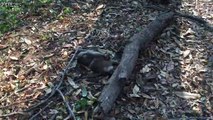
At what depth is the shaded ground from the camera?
344 cm

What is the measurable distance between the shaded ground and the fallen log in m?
0.12

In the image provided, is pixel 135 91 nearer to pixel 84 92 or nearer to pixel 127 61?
pixel 127 61

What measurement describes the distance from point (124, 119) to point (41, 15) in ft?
6.83

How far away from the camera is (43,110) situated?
3.36 meters

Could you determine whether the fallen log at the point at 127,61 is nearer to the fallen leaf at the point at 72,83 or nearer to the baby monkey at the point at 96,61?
the baby monkey at the point at 96,61

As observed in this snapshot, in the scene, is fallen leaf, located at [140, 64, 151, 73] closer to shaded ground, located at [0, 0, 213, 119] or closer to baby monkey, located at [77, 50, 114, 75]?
shaded ground, located at [0, 0, 213, 119]

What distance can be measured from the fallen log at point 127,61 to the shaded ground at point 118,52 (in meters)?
0.12

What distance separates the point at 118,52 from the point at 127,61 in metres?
0.39

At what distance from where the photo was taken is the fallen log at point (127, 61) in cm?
323

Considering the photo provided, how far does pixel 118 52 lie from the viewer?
393cm

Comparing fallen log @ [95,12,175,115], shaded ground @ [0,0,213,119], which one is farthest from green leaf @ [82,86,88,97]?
fallen log @ [95,12,175,115]

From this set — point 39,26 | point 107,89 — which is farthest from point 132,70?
point 39,26

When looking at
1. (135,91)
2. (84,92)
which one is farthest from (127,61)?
(84,92)

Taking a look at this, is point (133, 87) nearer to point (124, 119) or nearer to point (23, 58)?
point (124, 119)
